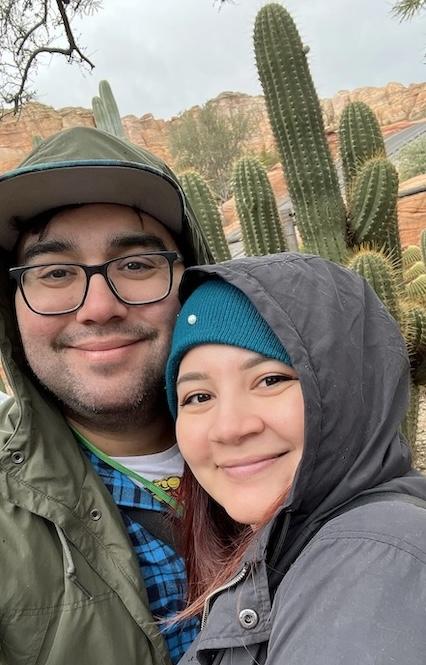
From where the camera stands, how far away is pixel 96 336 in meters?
1.60

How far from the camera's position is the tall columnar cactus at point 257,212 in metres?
5.28

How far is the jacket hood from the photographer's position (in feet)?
3.47

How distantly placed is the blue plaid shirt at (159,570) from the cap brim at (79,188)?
2.65ft

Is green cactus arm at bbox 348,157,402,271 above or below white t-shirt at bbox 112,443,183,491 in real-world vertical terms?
above

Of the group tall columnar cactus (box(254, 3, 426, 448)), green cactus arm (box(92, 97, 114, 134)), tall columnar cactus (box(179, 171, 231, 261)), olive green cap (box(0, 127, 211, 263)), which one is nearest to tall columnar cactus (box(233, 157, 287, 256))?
tall columnar cactus (box(254, 3, 426, 448))

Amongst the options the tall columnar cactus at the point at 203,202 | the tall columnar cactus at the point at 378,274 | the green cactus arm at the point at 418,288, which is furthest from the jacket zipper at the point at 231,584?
the green cactus arm at the point at 418,288

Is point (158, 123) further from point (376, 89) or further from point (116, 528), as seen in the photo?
point (116, 528)

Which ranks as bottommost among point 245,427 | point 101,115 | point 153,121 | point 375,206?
point 245,427

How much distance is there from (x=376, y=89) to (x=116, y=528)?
5202 centimetres

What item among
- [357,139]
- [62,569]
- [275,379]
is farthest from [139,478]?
[357,139]

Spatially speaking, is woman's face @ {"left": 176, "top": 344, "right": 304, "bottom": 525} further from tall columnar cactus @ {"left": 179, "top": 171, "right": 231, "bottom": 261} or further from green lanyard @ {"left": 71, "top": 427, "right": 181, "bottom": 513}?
tall columnar cactus @ {"left": 179, "top": 171, "right": 231, "bottom": 261}

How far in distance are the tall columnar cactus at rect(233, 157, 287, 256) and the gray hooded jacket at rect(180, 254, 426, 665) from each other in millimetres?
4033

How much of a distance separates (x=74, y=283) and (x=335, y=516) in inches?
38.2

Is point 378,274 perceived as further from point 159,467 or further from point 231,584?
point 231,584
